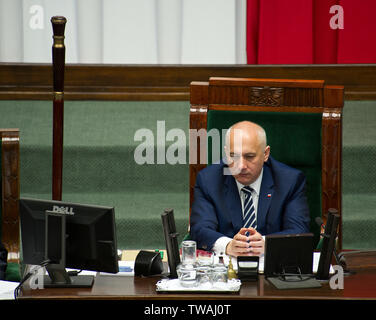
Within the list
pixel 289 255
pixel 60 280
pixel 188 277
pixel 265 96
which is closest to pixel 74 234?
pixel 60 280

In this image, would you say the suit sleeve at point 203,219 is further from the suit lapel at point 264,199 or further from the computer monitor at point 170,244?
the computer monitor at point 170,244

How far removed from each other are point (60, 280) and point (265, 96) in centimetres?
118

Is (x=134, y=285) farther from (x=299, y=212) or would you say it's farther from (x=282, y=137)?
(x=282, y=137)

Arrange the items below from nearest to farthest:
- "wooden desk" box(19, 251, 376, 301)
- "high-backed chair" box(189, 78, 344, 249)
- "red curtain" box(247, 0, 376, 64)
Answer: "wooden desk" box(19, 251, 376, 301) → "high-backed chair" box(189, 78, 344, 249) → "red curtain" box(247, 0, 376, 64)

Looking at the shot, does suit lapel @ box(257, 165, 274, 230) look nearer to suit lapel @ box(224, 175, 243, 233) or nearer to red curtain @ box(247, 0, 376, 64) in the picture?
suit lapel @ box(224, 175, 243, 233)

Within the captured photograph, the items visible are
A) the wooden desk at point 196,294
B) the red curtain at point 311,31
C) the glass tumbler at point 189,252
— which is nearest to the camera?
the wooden desk at point 196,294

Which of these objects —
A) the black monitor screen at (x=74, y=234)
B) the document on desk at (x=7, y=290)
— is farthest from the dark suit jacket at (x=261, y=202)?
the document on desk at (x=7, y=290)

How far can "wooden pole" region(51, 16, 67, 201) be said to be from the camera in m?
2.47

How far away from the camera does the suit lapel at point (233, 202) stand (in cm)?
263

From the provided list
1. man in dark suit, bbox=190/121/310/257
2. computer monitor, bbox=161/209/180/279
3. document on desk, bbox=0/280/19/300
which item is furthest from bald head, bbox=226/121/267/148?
document on desk, bbox=0/280/19/300

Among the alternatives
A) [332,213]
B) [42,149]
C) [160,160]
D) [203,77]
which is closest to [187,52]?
[203,77]

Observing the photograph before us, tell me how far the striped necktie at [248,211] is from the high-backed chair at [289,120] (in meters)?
0.22

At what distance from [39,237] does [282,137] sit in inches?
45.5

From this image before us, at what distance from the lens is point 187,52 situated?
402 cm
